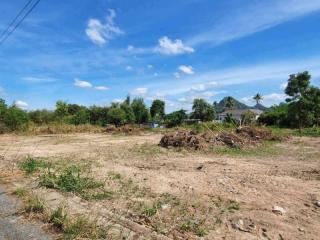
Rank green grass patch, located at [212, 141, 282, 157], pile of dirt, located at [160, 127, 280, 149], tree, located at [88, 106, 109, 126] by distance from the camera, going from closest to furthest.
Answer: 1. green grass patch, located at [212, 141, 282, 157]
2. pile of dirt, located at [160, 127, 280, 149]
3. tree, located at [88, 106, 109, 126]

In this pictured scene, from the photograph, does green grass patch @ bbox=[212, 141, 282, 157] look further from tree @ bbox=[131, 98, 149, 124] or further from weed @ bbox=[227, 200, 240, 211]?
tree @ bbox=[131, 98, 149, 124]

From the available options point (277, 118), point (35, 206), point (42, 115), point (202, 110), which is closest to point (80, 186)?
point (35, 206)

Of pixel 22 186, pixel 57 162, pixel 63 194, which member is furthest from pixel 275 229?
pixel 57 162

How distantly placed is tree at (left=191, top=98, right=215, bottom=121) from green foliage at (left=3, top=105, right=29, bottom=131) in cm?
3731

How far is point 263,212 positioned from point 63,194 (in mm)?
3435

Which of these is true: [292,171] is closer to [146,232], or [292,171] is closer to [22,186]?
[146,232]

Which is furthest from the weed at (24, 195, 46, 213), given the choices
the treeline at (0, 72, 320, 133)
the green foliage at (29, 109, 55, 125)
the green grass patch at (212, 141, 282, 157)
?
the green foliage at (29, 109, 55, 125)

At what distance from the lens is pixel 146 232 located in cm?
409

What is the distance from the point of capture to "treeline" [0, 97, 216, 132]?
1074 inches

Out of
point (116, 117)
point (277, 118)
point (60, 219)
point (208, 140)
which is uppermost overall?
point (116, 117)

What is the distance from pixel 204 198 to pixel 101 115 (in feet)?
153

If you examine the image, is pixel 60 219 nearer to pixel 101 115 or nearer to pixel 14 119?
pixel 14 119

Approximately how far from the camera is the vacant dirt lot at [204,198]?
431cm

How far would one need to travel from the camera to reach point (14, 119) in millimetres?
27078
